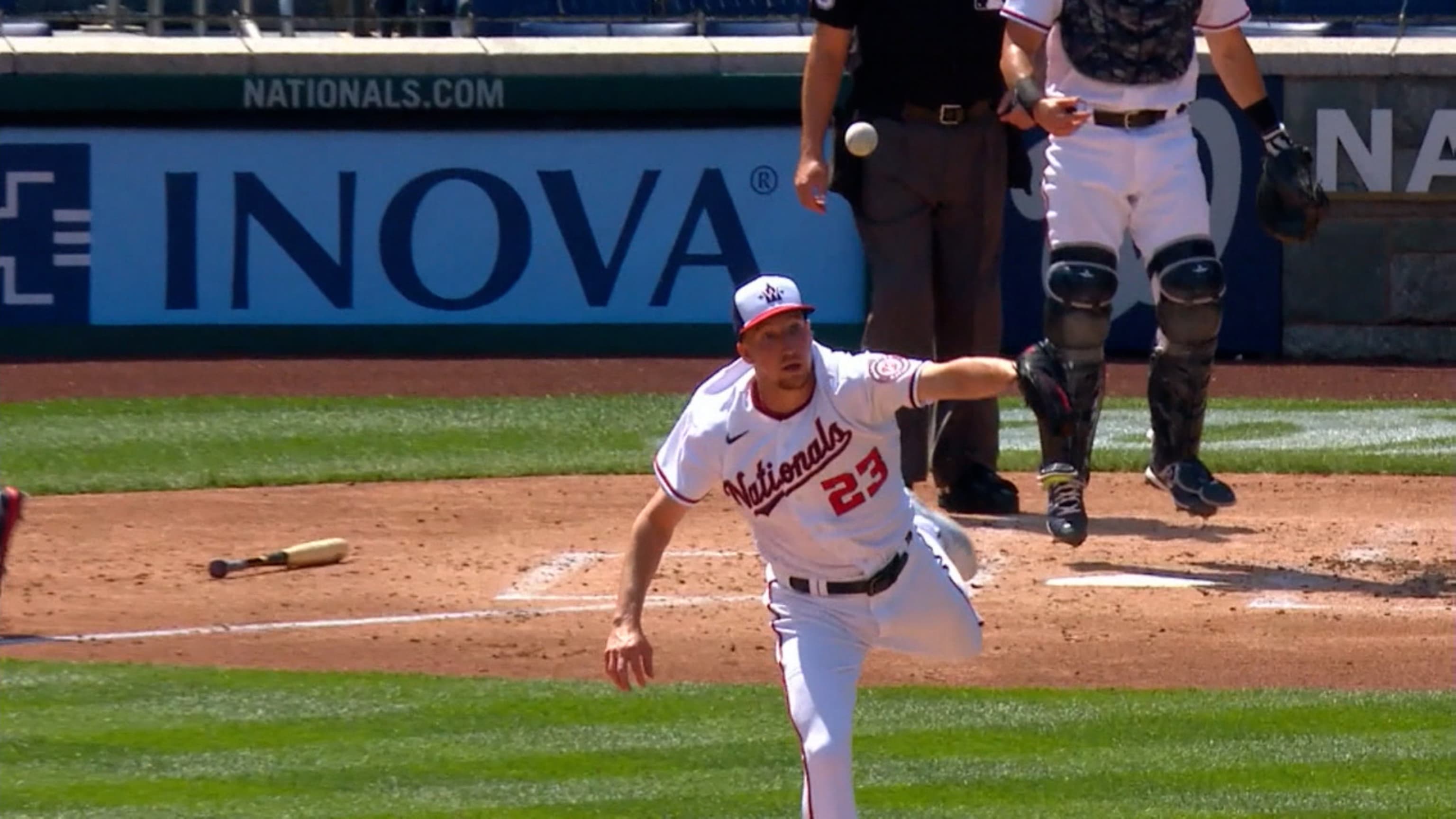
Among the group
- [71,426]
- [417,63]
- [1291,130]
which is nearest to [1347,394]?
[1291,130]

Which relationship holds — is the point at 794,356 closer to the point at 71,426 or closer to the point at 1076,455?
the point at 1076,455

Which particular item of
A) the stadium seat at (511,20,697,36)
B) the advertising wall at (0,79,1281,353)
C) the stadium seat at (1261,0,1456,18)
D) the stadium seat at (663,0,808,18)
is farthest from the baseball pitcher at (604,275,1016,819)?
the stadium seat at (1261,0,1456,18)

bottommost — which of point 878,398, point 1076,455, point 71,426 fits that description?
point 71,426

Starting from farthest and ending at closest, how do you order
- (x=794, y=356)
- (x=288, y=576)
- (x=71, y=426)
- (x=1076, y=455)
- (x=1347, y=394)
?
(x=1347, y=394) < (x=71, y=426) < (x=288, y=576) < (x=1076, y=455) < (x=794, y=356)

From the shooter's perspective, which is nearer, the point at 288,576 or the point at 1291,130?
the point at 288,576

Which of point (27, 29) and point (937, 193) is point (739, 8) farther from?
point (937, 193)

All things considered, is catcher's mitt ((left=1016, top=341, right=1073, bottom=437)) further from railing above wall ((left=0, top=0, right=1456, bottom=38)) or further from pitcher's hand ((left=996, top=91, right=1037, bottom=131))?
railing above wall ((left=0, top=0, right=1456, bottom=38))

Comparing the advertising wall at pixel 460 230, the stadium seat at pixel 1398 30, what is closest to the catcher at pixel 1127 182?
the advertising wall at pixel 460 230
